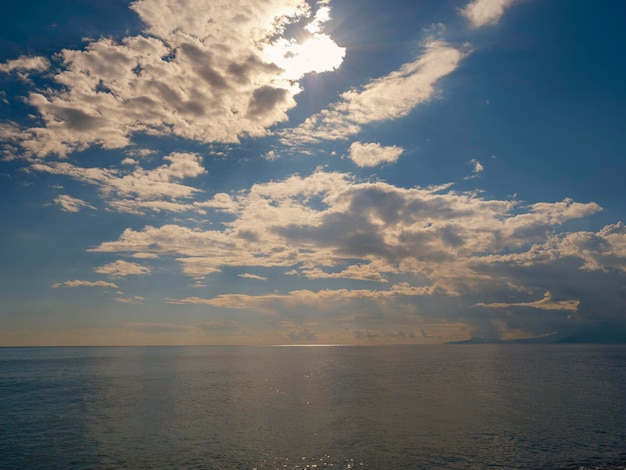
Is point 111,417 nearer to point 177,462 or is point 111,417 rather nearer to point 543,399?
point 177,462

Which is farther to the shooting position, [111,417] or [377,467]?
[111,417]

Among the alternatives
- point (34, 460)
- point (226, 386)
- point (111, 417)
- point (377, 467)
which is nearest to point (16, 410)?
point (111, 417)

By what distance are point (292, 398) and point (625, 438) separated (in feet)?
163

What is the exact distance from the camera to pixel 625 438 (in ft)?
166

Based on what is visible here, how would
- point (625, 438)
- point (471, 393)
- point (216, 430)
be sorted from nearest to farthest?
point (625, 438)
point (216, 430)
point (471, 393)

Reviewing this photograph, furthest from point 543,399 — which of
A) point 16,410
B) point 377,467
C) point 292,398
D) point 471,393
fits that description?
point 16,410

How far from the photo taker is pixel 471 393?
282ft

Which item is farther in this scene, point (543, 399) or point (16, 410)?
point (543, 399)

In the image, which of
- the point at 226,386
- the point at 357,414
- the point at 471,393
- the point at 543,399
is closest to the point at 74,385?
the point at 226,386

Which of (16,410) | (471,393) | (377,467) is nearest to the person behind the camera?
(377,467)

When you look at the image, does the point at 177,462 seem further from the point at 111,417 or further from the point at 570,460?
the point at 570,460

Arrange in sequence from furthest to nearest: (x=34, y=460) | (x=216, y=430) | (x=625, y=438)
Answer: (x=216, y=430) → (x=625, y=438) → (x=34, y=460)

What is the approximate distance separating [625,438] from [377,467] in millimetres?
31686

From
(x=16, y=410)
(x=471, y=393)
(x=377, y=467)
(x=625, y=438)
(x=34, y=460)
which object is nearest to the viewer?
(x=377, y=467)
